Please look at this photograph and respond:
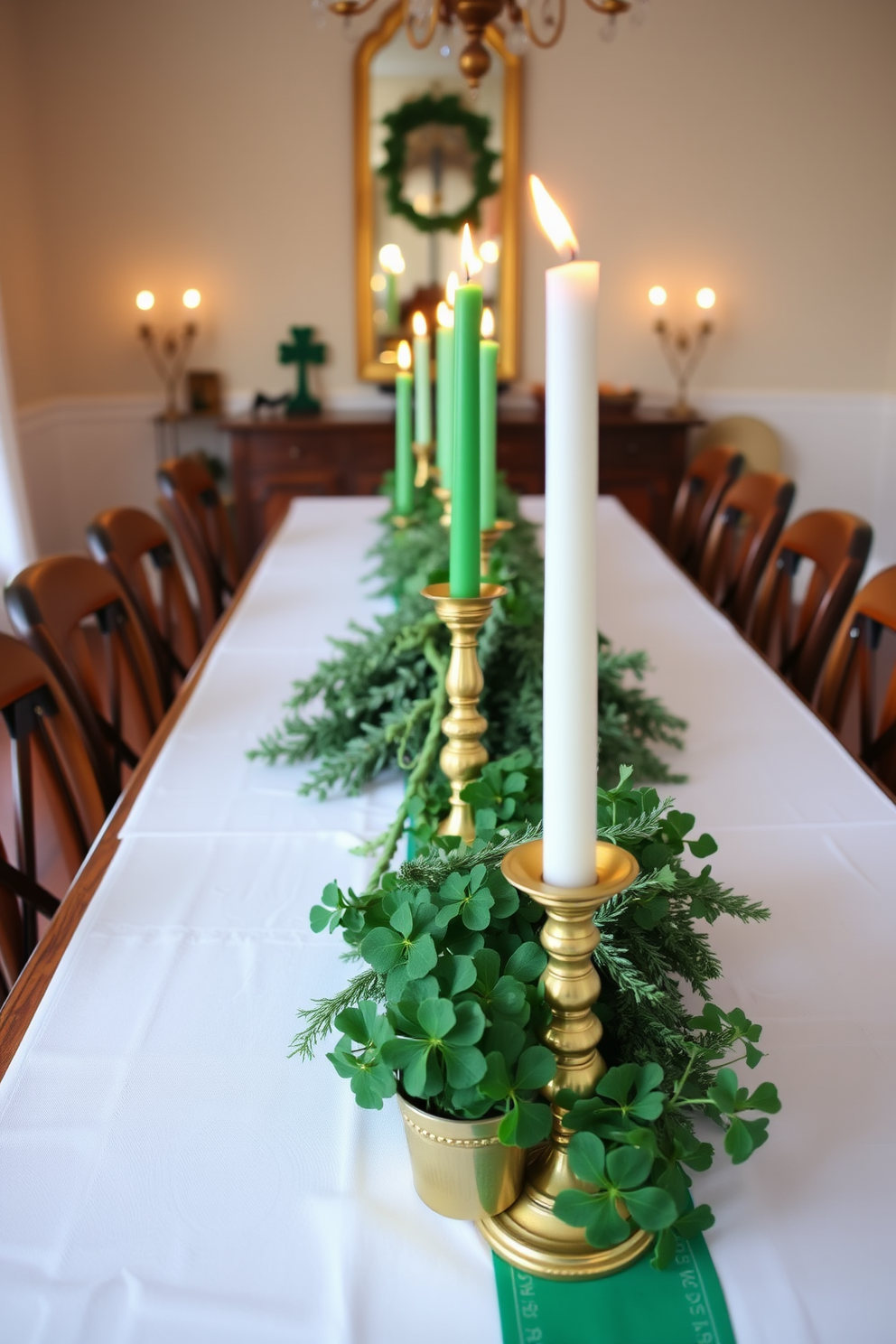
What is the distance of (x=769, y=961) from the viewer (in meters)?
0.82

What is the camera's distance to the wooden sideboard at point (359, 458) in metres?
4.11

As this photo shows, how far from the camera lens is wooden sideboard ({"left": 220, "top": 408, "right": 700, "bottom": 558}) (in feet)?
13.5

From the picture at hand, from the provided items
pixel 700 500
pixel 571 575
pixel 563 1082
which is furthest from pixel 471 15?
pixel 563 1082

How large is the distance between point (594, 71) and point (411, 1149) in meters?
4.45

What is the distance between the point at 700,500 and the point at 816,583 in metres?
1.02

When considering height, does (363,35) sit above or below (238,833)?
above

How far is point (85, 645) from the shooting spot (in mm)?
1479

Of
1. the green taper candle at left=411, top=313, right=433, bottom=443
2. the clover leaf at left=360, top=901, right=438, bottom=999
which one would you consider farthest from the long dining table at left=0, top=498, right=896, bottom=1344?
the green taper candle at left=411, top=313, right=433, bottom=443

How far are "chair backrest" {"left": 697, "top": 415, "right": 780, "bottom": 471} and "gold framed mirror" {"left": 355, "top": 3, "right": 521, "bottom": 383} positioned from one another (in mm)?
918

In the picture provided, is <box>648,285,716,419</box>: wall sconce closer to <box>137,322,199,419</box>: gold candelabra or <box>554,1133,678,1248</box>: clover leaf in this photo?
<box>137,322,199,419</box>: gold candelabra

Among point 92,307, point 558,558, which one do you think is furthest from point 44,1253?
point 92,307

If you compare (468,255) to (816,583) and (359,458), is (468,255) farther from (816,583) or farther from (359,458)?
(359,458)

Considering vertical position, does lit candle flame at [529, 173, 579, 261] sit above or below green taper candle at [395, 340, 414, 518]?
above

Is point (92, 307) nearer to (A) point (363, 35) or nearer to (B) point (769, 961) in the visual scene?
(A) point (363, 35)
